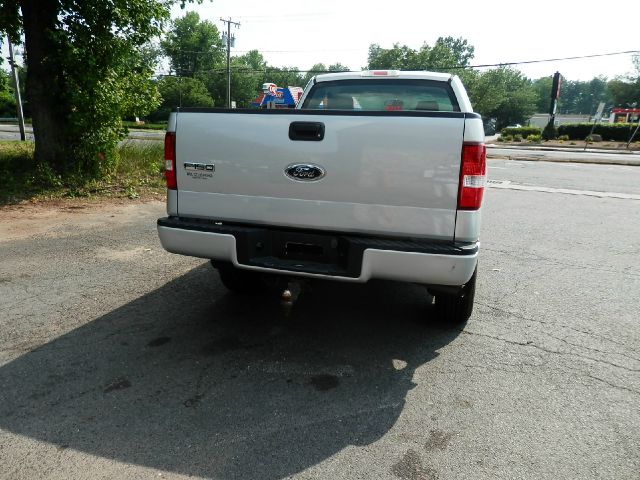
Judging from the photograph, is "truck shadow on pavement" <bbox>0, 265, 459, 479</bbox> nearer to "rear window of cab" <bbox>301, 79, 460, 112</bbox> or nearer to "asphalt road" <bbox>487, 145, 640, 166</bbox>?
"rear window of cab" <bbox>301, 79, 460, 112</bbox>

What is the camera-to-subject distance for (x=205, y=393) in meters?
2.84

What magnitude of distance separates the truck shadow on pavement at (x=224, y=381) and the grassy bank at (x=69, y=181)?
5547mm

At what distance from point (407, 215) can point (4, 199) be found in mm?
7778

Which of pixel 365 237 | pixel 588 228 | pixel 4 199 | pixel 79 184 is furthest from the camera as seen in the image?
pixel 79 184

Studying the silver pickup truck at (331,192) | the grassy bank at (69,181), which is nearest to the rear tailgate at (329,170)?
the silver pickup truck at (331,192)

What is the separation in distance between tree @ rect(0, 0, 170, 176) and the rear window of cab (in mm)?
5857

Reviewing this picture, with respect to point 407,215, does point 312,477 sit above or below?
below

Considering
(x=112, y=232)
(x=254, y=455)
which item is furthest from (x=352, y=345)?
(x=112, y=232)

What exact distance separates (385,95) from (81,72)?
674 centimetres

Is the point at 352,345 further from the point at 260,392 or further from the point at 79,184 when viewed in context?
the point at 79,184

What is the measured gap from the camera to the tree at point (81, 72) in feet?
28.5

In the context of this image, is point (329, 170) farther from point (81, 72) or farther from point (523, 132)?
point (523, 132)

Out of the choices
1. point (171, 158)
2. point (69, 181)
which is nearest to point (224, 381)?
point (171, 158)

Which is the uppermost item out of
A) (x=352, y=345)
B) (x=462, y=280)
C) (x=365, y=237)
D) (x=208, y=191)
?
(x=208, y=191)
